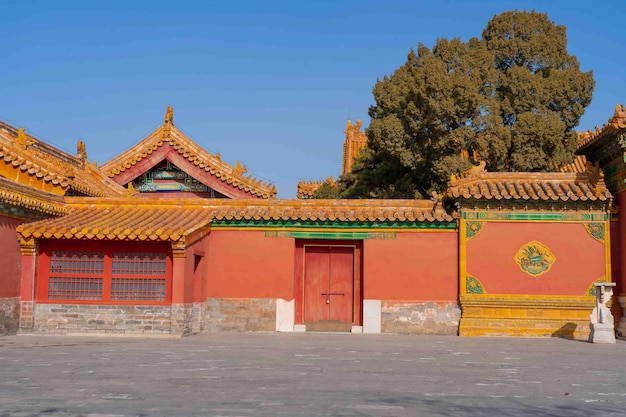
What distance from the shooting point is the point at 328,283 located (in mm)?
16953

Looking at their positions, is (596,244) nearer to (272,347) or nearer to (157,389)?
(272,347)

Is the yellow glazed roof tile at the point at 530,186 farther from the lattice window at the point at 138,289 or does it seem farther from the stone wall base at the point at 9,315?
the stone wall base at the point at 9,315

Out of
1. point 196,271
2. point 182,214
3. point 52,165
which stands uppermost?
point 52,165

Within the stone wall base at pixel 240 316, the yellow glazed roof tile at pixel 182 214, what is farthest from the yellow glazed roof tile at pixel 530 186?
the stone wall base at pixel 240 316

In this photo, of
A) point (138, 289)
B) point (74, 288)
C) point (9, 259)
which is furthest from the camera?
point (74, 288)

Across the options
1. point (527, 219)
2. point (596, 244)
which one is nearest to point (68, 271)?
point (527, 219)

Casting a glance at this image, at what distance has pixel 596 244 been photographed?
16.0m

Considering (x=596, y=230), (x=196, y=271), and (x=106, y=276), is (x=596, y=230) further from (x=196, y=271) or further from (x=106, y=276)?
(x=106, y=276)

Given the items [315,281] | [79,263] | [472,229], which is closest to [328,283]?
[315,281]

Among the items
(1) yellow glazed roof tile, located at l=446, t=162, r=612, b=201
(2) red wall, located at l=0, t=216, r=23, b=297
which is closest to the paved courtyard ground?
(2) red wall, located at l=0, t=216, r=23, b=297

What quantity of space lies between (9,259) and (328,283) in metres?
7.36

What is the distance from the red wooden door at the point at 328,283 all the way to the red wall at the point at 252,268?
66 centimetres

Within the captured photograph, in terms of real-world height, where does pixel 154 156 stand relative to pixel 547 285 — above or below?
above

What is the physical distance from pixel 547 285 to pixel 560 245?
997 mm
